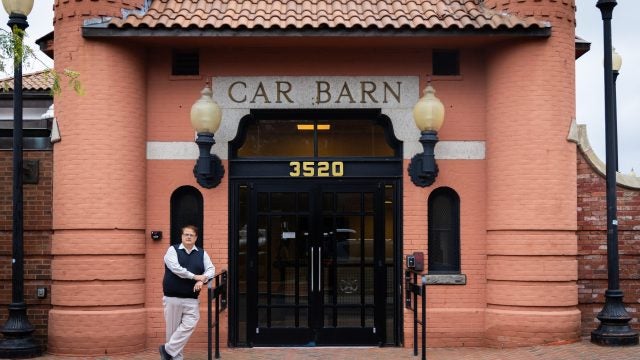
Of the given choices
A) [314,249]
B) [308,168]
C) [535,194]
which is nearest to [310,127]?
[308,168]

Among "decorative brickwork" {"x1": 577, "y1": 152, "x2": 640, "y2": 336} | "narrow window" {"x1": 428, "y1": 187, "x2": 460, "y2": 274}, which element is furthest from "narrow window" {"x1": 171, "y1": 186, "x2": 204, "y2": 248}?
"decorative brickwork" {"x1": 577, "y1": 152, "x2": 640, "y2": 336}

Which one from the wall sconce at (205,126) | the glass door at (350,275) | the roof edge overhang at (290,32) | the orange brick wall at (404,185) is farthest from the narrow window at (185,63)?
the glass door at (350,275)

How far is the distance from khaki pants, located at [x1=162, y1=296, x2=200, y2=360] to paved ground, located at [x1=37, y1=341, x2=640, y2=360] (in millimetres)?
1311

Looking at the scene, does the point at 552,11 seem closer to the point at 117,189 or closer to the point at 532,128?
the point at 532,128

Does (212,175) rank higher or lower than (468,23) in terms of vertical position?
lower

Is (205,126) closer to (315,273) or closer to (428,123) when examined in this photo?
(315,273)

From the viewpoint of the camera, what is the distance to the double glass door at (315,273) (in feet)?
38.7

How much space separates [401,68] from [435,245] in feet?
9.11

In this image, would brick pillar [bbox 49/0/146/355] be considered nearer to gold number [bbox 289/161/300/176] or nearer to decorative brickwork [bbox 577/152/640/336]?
gold number [bbox 289/161/300/176]

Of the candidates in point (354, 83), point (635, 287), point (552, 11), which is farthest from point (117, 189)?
point (635, 287)

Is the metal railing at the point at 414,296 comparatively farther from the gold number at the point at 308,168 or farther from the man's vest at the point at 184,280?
the man's vest at the point at 184,280

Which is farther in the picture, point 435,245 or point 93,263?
point 435,245

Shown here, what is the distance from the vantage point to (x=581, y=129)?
11.8 metres

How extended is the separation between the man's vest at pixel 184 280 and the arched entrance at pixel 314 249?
2095mm
